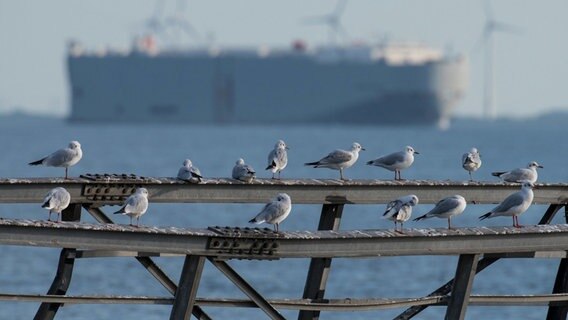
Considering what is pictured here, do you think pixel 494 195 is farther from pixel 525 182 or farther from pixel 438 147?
pixel 438 147

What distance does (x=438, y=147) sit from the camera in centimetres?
13338

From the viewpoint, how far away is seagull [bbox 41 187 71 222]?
1529 cm

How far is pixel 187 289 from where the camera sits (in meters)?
15.3

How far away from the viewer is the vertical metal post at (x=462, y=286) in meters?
16.8

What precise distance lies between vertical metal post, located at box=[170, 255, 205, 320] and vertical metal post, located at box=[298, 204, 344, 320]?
300 centimetres

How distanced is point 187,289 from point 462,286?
3.08 meters

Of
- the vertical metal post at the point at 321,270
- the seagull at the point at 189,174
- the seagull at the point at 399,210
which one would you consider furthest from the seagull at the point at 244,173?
the seagull at the point at 399,210

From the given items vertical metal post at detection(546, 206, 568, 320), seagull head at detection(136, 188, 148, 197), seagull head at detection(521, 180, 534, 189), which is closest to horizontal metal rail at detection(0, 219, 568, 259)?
seagull head at detection(521, 180, 534, 189)

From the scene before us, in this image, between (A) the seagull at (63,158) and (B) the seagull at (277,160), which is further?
(B) the seagull at (277,160)

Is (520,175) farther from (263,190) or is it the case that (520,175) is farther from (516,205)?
(263,190)

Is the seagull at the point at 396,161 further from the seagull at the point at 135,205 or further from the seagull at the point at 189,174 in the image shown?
the seagull at the point at 135,205

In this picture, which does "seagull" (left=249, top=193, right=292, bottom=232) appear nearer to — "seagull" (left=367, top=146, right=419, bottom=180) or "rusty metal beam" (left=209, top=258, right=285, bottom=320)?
"rusty metal beam" (left=209, top=258, right=285, bottom=320)

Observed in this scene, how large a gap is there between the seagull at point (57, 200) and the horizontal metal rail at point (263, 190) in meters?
0.82

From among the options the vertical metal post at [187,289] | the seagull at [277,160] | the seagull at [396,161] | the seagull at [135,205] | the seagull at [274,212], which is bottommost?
the vertical metal post at [187,289]
